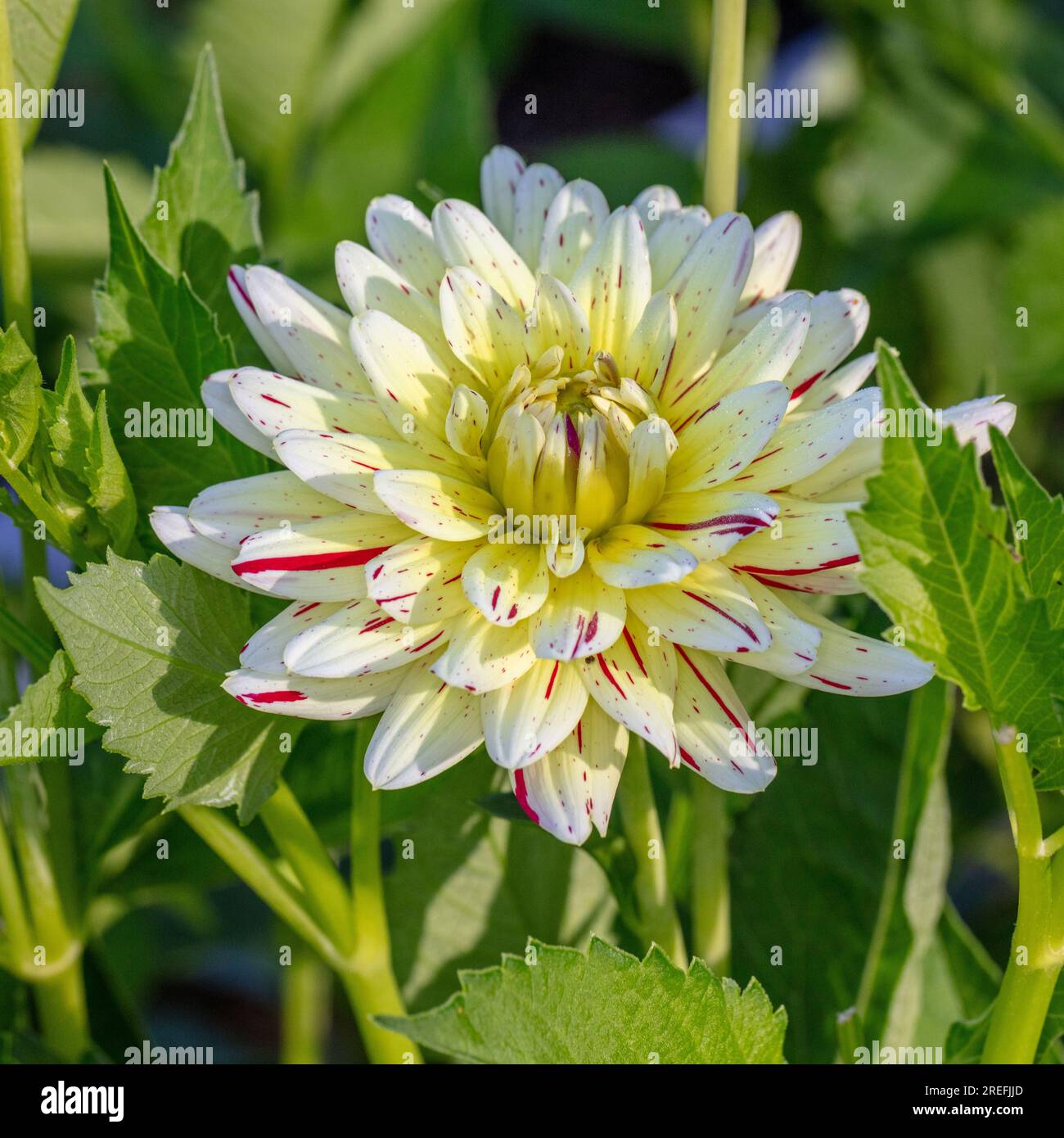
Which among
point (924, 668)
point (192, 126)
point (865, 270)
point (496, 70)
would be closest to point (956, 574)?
point (924, 668)

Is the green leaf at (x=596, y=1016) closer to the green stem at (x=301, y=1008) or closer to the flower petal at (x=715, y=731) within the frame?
the flower petal at (x=715, y=731)

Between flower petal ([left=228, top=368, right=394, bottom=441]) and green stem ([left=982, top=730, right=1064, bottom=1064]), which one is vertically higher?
flower petal ([left=228, top=368, right=394, bottom=441])

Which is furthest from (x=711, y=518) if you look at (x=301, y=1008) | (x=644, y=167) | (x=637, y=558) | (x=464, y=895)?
(x=644, y=167)

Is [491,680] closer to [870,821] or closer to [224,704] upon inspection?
[224,704]

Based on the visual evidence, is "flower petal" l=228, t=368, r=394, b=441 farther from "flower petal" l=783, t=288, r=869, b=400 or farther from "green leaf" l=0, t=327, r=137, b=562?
"flower petal" l=783, t=288, r=869, b=400

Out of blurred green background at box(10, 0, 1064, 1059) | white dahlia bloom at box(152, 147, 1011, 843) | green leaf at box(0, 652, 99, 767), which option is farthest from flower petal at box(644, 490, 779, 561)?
blurred green background at box(10, 0, 1064, 1059)

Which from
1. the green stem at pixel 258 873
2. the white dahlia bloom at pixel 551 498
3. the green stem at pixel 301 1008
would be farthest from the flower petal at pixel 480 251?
the green stem at pixel 301 1008
